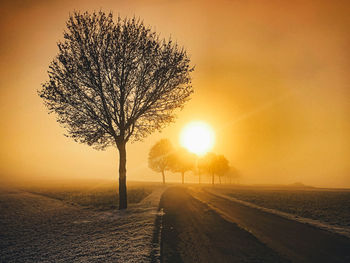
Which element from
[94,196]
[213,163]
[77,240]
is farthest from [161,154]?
[77,240]

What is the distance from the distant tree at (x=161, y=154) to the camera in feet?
199

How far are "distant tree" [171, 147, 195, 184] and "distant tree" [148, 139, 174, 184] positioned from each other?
2189 millimetres

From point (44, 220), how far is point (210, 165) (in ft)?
208

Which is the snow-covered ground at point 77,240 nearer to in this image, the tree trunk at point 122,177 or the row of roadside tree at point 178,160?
the tree trunk at point 122,177

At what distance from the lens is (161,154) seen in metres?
60.3

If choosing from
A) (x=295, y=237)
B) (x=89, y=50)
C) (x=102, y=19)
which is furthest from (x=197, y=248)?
(x=102, y=19)

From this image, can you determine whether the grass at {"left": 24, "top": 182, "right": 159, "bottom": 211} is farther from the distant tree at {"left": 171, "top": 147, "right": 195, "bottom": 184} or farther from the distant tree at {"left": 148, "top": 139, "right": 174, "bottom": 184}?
the distant tree at {"left": 171, "top": 147, "right": 195, "bottom": 184}

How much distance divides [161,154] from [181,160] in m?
9.86

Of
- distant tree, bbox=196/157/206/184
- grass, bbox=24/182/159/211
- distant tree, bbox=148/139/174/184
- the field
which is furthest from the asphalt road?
distant tree, bbox=196/157/206/184

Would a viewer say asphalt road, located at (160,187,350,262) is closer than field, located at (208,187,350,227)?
Yes

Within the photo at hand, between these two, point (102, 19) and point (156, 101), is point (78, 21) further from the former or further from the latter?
point (156, 101)

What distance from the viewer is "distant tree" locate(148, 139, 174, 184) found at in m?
60.6

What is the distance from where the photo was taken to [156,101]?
669 inches

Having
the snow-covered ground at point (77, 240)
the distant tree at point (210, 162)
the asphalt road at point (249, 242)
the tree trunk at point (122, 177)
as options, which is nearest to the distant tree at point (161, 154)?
the distant tree at point (210, 162)
